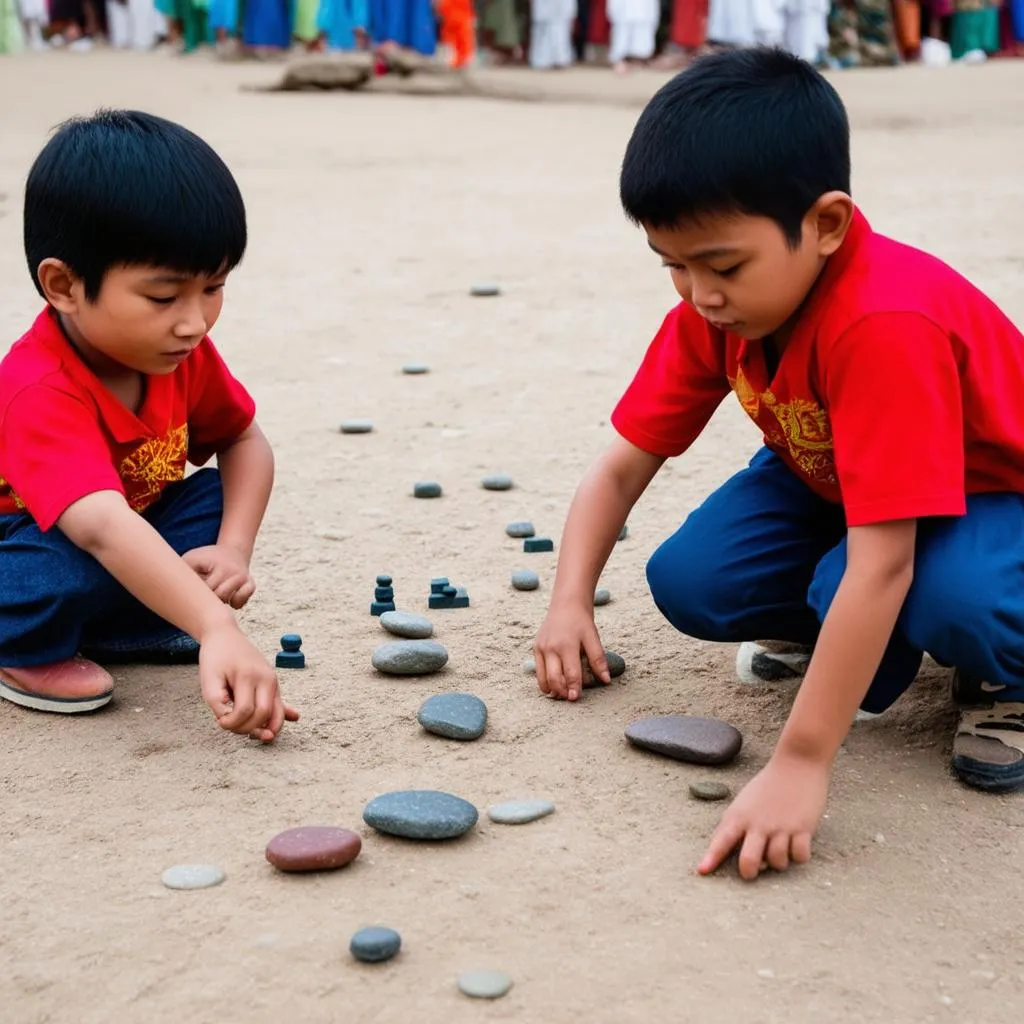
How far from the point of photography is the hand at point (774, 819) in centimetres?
230

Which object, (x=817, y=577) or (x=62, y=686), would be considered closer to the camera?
(x=817, y=577)

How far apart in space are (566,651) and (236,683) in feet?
2.18

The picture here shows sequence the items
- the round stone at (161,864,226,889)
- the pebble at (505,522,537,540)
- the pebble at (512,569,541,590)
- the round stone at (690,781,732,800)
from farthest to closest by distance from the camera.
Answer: the pebble at (505,522,537,540)
the pebble at (512,569,541,590)
the round stone at (690,781,732,800)
the round stone at (161,864,226,889)

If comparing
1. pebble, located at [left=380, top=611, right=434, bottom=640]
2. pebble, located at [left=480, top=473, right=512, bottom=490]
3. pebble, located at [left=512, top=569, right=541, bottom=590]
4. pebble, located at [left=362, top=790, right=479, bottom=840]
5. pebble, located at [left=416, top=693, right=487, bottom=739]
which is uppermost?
pebble, located at [left=362, top=790, right=479, bottom=840]

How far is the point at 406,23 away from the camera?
1736 centimetres

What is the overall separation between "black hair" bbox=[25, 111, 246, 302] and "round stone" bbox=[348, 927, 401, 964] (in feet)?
4.08

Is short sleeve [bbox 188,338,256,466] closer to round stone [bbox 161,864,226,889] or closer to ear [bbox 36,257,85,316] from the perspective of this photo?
ear [bbox 36,257,85,316]

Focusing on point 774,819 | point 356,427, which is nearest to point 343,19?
point 356,427

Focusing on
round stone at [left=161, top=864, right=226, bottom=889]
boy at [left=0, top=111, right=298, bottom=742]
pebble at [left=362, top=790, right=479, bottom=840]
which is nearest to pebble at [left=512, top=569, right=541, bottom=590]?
boy at [left=0, top=111, right=298, bottom=742]

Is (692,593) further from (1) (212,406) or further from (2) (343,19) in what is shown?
(2) (343,19)

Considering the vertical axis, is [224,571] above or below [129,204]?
below

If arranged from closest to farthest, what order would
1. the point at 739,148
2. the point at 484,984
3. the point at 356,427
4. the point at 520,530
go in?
1. the point at 484,984
2. the point at 739,148
3. the point at 520,530
4. the point at 356,427

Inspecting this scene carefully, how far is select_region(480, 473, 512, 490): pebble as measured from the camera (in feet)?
13.8

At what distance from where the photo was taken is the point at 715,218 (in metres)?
2.41
